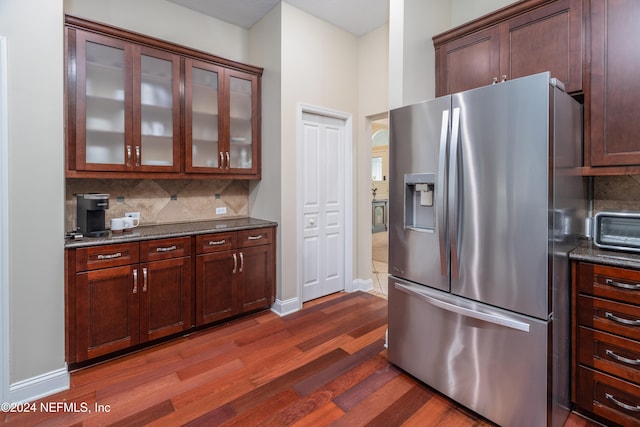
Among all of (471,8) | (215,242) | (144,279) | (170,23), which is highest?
(170,23)

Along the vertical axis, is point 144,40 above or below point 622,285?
above

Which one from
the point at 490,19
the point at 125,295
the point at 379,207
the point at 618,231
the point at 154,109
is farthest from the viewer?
the point at 379,207

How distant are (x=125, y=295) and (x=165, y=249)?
453 millimetres

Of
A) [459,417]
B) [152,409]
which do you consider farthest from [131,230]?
[459,417]

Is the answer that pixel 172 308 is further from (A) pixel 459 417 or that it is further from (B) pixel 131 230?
(A) pixel 459 417

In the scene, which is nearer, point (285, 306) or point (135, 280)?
point (135, 280)

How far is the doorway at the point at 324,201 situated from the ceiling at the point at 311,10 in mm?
1031

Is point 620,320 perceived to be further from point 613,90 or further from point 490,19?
point 490,19

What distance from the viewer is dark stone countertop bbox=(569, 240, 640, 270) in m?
1.61

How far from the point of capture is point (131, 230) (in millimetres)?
2758

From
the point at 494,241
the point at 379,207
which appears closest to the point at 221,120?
the point at 494,241

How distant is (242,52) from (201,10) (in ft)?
1.89

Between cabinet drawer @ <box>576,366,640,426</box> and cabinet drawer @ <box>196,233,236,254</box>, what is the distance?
277 cm

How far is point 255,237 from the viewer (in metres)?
3.20
